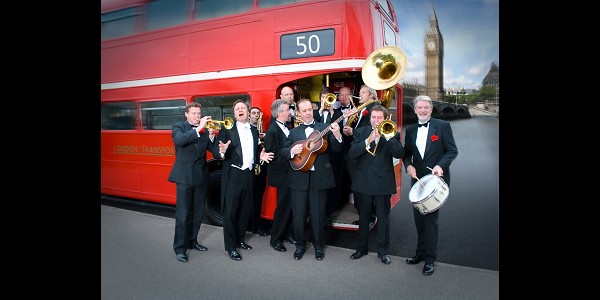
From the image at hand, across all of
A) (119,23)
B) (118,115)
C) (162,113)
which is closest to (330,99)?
(162,113)

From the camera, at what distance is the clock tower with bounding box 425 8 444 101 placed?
3301mm

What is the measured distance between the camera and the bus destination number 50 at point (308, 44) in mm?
3941

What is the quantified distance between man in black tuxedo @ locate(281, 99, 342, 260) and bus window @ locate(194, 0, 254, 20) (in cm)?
149

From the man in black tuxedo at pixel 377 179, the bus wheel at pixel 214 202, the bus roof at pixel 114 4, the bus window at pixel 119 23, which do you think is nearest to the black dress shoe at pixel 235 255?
the man in black tuxedo at pixel 377 179

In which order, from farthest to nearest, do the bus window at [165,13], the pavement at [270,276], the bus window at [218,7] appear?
the bus window at [165,13] → the bus window at [218,7] → the pavement at [270,276]

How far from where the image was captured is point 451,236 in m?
4.49

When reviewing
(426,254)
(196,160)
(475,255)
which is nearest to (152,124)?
(196,160)

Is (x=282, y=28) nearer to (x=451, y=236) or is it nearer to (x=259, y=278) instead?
(x=259, y=278)

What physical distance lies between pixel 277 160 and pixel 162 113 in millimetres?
2039

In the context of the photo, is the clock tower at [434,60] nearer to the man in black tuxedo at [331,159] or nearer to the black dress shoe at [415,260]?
the man in black tuxedo at [331,159]

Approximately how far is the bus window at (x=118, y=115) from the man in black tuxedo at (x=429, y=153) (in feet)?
13.0

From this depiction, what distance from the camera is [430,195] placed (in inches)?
121

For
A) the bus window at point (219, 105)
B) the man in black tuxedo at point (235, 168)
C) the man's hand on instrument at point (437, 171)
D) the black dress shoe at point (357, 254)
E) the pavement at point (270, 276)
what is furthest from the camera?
the bus window at point (219, 105)

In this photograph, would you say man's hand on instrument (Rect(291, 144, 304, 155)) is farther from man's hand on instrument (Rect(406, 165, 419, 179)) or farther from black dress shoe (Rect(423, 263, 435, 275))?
black dress shoe (Rect(423, 263, 435, 275))
